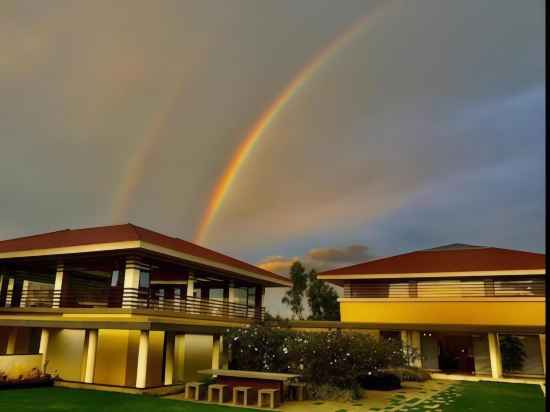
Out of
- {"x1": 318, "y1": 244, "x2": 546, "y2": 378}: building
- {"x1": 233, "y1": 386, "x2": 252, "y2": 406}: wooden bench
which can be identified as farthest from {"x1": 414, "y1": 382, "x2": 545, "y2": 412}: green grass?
{"x1": 233, "y1": 386, "x2": 252, "y2": 406}: wooden bench

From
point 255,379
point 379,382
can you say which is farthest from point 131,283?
point 379,382

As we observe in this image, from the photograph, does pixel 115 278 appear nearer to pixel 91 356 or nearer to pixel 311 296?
pixel 91 356

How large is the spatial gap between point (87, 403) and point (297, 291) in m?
40.8

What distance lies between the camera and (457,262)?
93.2 ft

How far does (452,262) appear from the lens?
28562 mm

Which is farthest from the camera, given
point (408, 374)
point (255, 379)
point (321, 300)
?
point (321, 300)

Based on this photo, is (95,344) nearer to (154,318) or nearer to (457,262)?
(154,318)

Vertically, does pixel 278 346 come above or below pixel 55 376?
above

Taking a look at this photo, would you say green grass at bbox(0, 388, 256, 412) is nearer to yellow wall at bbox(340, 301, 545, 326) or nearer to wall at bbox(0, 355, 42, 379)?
wall at bbox(0, 355, 42, 379)

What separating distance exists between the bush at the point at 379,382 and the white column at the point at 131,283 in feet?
31.1

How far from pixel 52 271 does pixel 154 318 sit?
1054 centimetres

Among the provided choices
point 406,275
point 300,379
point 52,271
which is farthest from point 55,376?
point 406,275

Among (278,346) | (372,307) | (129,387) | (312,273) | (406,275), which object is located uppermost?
(312,273)

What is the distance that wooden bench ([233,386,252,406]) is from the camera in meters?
14.8
